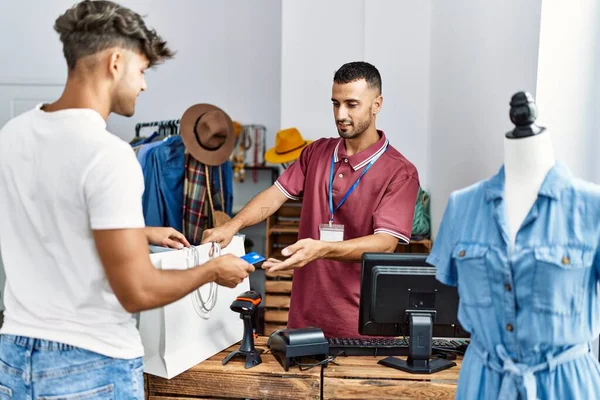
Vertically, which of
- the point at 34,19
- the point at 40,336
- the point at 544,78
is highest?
the point at 34,19

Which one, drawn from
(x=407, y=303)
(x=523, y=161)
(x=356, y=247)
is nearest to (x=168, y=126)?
(x=356, y=247)

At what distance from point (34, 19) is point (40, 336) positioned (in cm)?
512

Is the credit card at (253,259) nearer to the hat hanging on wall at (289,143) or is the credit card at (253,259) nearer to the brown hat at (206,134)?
the brown hat at (206,134)

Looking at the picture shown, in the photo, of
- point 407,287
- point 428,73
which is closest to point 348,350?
point 407,287

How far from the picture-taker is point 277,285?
435 cm

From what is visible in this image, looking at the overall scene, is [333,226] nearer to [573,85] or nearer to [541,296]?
[573,85]

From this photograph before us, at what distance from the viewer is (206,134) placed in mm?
4230

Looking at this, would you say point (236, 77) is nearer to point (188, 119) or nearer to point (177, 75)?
point (177, 75)

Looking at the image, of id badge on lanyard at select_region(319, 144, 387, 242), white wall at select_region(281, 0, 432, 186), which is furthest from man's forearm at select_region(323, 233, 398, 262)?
white wall at select_region(281, 0, 432, 186)

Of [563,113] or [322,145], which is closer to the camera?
[563,113]

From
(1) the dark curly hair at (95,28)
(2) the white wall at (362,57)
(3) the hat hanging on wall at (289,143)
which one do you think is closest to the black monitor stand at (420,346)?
(1) the dark curly hair at (95,28)

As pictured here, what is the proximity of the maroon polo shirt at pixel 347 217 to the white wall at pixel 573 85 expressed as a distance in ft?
1.98

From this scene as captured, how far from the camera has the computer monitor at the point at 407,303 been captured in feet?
7.00

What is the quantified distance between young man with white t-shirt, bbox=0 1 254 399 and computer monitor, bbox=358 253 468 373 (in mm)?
843
